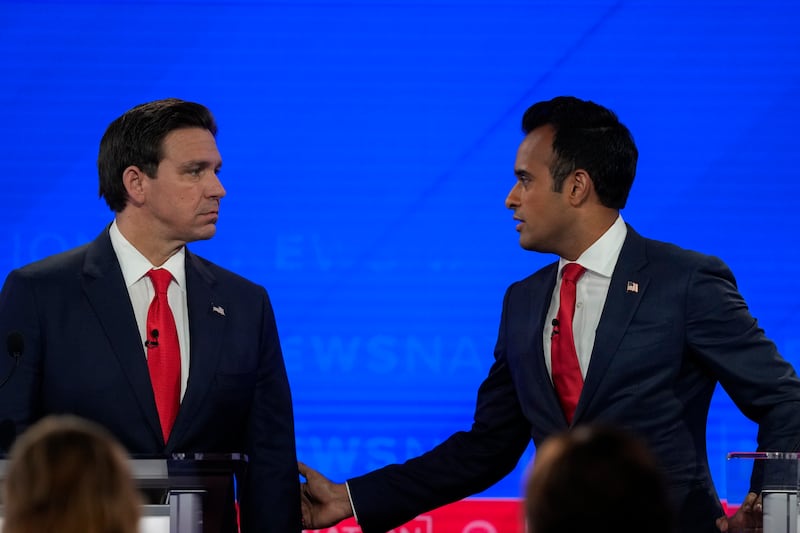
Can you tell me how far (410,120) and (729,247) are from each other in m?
1.31

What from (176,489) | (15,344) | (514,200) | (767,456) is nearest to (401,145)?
(514,200)

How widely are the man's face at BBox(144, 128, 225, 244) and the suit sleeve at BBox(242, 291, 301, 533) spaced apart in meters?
0.38

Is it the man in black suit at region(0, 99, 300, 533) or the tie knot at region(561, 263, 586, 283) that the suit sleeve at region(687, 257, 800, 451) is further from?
the man in black suit at region(0, 99, 300, 533)

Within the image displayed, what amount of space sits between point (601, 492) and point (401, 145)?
3703 mm

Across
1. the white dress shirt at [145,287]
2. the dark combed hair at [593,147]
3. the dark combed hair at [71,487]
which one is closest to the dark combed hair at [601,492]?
the dark combed hair at [71,487]

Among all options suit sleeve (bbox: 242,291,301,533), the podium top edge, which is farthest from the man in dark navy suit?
suit sleeve (bbox: 242,291,301,533)

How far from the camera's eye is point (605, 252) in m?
3.89

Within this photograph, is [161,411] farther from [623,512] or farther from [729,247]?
[729,247]

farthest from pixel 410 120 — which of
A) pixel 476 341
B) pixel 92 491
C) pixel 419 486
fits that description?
pixel 92 491

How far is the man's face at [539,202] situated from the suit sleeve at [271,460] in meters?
0.84

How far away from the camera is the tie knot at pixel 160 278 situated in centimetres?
373

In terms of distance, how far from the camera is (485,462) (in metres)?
4.20

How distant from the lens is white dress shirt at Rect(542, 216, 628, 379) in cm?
381

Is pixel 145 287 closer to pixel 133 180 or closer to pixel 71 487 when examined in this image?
pixel 133 180
